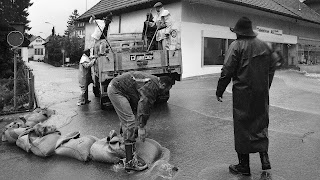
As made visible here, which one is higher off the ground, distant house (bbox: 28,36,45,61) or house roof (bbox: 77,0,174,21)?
distant house (bbox: 28,36,45,61)

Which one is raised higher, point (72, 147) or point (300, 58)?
point (300, 58)

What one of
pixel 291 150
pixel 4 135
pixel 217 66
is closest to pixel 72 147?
pixel 4 135

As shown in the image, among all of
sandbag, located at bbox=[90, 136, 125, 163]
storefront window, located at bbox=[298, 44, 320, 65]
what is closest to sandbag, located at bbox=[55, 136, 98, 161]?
sandbag, located at bbox=[90, 136, 125, 163]

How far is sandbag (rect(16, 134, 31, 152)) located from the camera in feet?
18.1

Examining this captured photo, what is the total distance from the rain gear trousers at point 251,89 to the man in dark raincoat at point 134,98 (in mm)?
1005

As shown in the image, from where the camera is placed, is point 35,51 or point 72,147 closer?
point 72,147

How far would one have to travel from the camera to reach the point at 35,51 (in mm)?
91625

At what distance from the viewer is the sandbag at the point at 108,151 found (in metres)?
4.79

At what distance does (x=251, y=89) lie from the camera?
4055 mm

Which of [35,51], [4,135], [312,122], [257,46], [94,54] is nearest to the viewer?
→ [257,46]

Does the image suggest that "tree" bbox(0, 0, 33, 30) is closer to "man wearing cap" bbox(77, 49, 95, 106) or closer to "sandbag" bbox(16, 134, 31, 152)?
"man wearing cap" bbox(77, 49, 95, 106)

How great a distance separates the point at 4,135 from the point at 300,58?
2376cm

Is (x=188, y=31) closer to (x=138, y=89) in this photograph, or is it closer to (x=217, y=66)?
(x=217, y=66)

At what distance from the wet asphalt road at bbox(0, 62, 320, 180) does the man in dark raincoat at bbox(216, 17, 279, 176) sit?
566 mm
